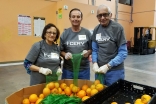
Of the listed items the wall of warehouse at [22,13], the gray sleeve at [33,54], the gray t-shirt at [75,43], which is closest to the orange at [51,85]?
the gray sleeve at [33,54]

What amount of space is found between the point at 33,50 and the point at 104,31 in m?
0.70

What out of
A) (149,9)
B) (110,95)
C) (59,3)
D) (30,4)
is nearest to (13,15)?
(30,4)

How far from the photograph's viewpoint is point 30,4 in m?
4.84

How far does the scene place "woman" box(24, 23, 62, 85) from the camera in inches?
54.2

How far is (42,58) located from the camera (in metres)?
1.39

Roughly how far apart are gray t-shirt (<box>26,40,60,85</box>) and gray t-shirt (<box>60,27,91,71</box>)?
19cm

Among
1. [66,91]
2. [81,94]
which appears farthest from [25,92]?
[81,94]

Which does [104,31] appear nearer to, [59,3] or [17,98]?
[17,98]

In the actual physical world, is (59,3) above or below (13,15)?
above

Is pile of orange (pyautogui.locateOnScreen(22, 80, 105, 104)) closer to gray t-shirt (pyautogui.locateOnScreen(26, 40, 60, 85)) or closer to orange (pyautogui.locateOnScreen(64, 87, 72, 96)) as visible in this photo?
orange (pyautogui.locateOnScreen(64, 87, 72, 96))

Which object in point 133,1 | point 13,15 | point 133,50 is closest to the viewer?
point 13,15

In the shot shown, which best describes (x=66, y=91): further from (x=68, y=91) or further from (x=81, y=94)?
(x=81, y=94)

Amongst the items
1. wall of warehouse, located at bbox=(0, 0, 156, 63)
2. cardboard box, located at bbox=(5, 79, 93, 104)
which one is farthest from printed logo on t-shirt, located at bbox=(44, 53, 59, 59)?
wall of warehouse, located at bbox=(0, 0, 156, 63)

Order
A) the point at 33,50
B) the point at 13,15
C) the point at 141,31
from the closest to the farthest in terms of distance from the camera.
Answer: the point at 33,50
the point at 13,15
the point at 141,31
